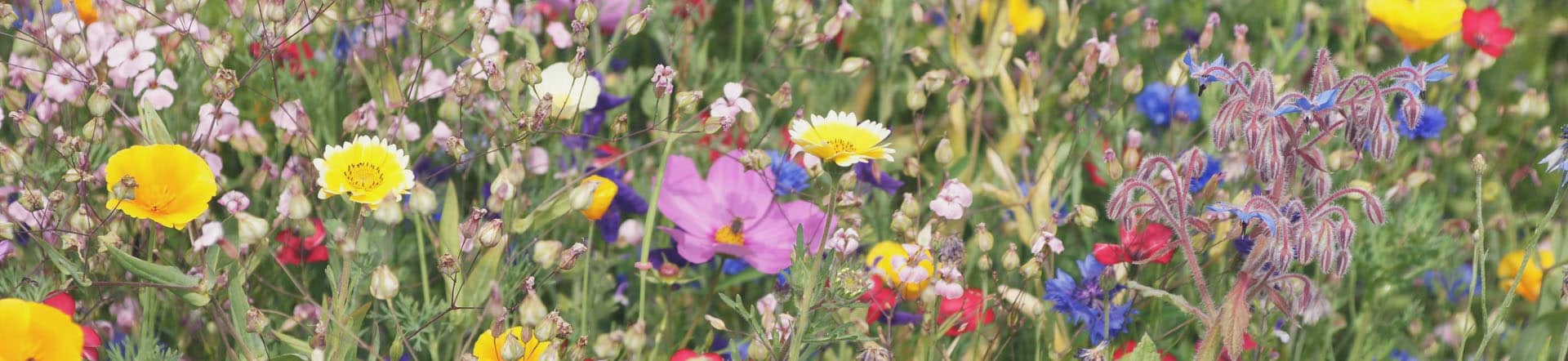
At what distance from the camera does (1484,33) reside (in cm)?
229

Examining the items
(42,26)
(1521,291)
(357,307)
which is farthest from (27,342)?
(1521,291)

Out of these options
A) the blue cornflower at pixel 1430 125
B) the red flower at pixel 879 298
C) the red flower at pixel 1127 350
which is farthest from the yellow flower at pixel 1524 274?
the red flower at pixel 879 298

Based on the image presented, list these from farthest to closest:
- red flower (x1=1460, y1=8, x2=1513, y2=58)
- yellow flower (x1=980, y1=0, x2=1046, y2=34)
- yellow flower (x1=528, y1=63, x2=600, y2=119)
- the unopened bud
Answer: yellow flower (x1=980, y1=0, x2=1046, y2=34)
red flower (x1=1460, y1=8, x2=1513, y2=58)
yellow flower (x1=528, y1=63, x2=600, y2=119)
the unopened bud

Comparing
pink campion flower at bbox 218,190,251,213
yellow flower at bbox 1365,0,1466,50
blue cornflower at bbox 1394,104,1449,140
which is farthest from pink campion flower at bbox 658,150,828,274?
yellow flower at bbox 1365,0,1466,50

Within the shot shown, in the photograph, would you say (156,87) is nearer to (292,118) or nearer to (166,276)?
(292,118)

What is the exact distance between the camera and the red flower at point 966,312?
1.57 meters

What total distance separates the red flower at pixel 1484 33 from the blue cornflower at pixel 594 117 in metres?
1.41

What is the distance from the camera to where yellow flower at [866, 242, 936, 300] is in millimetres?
1464

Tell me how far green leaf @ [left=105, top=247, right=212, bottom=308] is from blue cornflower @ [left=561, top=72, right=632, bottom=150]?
0.60 m

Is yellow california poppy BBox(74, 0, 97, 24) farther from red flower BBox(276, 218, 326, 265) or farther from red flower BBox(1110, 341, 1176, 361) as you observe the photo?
red flower BBox(1110, 341, 1176, 361)

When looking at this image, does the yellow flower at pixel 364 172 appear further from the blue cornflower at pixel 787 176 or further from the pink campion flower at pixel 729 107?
the blue cornflower at pixel 787 176

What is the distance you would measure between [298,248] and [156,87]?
0.85 ft

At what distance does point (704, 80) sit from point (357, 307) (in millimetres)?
990

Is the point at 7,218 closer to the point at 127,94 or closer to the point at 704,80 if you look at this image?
the point at 127,94
